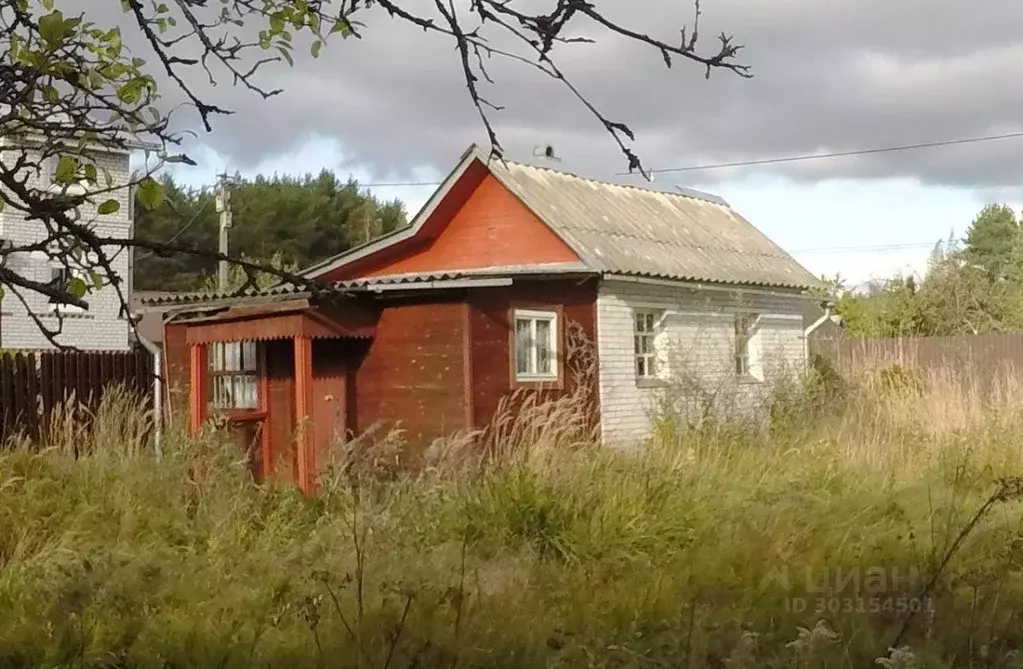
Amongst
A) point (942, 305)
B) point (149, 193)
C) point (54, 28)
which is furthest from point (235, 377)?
point (942, 305)

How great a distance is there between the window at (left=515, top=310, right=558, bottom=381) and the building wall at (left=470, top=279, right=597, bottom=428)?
3.8 inches

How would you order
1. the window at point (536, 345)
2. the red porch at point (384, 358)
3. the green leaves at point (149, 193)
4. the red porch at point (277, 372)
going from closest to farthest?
1. the green leaves at point (149, 193)
2. the red porch at point (277, 372)
3. the red porch at point (384, 358)
4. the window at point (536, 345)

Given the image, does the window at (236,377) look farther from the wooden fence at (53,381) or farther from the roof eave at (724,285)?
the roof eave at (724,285)

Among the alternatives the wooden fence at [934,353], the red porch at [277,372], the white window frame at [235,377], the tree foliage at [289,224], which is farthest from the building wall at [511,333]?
the tree foliage at [289,224]

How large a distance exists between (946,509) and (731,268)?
8.78 meters

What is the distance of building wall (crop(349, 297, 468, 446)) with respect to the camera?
1187cm

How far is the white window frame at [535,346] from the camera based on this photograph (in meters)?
12.2

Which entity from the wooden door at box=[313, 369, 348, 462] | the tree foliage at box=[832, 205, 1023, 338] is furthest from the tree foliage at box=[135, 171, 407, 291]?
the wooden door at box=[313, 369, 348, 462]

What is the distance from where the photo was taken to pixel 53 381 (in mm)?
13000

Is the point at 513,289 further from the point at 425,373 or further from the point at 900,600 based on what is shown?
the point at 900,600

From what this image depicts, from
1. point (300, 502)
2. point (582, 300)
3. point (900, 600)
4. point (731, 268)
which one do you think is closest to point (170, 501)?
point (300, 502)

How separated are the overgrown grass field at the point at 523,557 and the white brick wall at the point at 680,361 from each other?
108 inches

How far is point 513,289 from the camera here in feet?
40.3

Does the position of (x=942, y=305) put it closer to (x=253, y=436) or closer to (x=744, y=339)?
(x=744, y=339)
